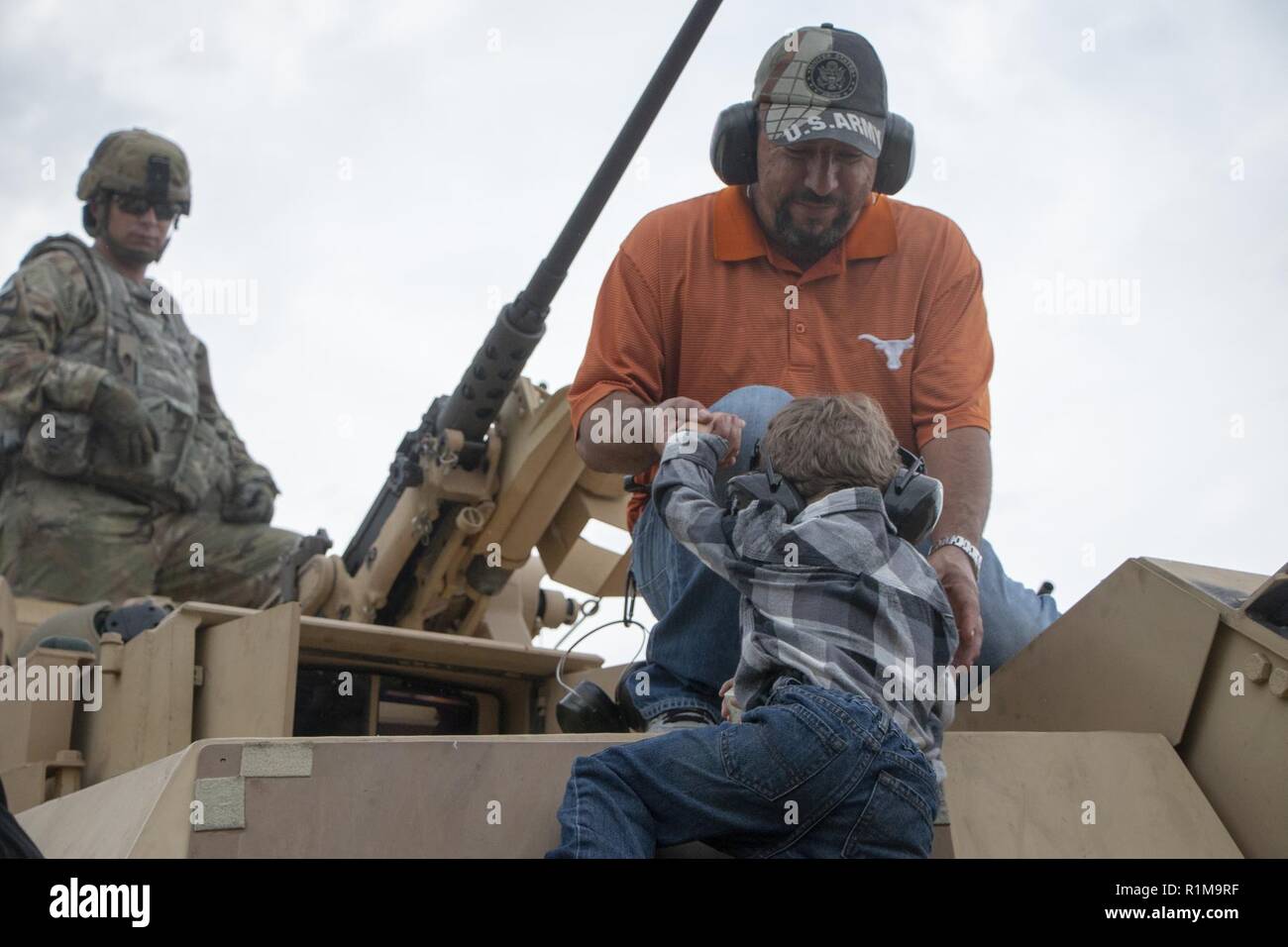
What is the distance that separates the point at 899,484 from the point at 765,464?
231 mm

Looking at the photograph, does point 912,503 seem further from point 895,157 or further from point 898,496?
point 895,157

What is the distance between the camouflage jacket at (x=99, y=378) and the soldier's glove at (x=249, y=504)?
33 mm

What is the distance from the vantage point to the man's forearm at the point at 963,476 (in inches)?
129

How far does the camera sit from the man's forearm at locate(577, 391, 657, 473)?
3.38 metres

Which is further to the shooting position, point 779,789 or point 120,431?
point 120,431

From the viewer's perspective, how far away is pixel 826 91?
3482 millimetres

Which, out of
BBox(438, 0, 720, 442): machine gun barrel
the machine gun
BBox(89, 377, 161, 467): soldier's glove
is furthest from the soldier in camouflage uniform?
BBox(438, 0, 720, 442): machine gun barrel

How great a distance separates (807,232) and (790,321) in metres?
0.19

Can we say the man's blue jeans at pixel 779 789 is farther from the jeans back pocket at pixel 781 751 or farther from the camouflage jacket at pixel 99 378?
the camouflage jacket at pixel 99 378

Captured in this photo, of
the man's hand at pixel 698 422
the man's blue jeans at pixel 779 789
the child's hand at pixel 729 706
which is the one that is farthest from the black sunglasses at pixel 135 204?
the man's blue jeans at pixel 779 789

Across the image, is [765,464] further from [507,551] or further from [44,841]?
[507,551]

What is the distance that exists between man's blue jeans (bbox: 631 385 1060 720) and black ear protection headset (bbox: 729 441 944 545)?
0.92 feet

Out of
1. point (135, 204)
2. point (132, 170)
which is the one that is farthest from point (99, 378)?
point (132, 170)

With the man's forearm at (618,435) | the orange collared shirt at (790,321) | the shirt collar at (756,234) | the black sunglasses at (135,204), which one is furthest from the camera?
the black sunglasses at (135,204)
